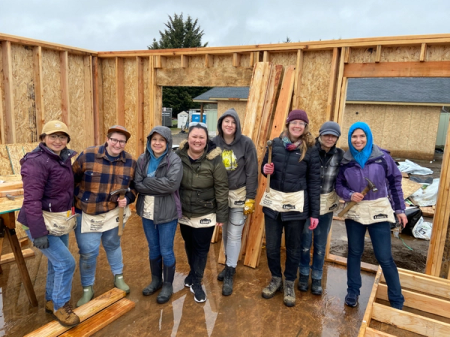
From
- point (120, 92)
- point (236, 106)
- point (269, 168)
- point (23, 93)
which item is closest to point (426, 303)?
point (269, 168)

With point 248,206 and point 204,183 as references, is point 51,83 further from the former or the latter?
point 248,206

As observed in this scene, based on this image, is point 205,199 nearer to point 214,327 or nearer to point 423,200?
point 214,327

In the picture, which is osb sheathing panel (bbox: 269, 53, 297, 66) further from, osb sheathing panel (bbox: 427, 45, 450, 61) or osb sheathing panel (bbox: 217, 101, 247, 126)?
osb sheathing panel (bbox: 217, 101, 247, 126)

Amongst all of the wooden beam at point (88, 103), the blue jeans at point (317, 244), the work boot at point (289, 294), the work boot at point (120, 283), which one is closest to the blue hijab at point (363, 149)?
the blue jeans at point (317, 244)

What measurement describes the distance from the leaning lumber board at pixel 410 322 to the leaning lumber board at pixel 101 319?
251cm

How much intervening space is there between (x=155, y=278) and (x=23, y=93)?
13.8ft

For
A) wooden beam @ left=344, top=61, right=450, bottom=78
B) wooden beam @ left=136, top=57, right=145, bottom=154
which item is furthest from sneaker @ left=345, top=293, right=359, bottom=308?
wooden beam @ left=136, top=57, right=145, bottom=154

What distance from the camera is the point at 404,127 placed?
15664mm

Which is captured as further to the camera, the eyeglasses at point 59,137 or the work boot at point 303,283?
the work boot at point 303,283

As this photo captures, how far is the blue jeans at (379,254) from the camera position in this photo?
3.17 meters

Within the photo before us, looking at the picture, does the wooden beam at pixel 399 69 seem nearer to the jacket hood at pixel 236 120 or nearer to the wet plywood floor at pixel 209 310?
the jacket hood at pixel 236 120

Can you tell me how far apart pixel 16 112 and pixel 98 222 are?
3714 millimetres

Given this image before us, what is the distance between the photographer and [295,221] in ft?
10.8

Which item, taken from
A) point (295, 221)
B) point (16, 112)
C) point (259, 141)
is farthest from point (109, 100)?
point (295, 221)
